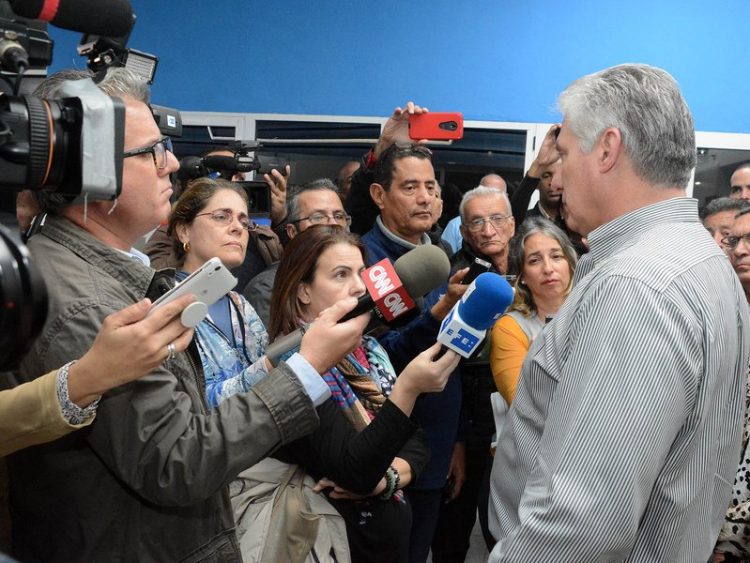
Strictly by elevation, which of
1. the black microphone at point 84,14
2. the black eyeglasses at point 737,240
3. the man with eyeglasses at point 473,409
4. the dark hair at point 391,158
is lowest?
the man with eyeglasses at point 473,409

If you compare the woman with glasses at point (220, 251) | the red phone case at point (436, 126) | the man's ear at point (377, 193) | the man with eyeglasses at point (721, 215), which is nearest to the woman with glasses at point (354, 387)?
the woman with glasses at point (220, 251)

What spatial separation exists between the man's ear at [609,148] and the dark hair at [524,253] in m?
1.35

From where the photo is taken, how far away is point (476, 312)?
1.53 meters

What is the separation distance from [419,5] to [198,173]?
2.30 m

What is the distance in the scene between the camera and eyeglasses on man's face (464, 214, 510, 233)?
9.73 ft

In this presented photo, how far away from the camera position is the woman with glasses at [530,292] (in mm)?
2359

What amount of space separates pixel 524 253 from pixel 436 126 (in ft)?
2.34

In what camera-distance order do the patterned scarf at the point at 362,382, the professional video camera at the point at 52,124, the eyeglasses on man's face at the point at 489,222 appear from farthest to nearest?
the eyeglasses on man's face at the point at 489,222
the patterned scarf at the point at 362,382
the professional video camera at the point at 52,124

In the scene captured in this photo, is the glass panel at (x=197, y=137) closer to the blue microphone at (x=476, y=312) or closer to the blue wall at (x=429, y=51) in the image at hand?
the blue wall at (x=429, y=51)

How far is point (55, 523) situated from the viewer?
1.20 meters

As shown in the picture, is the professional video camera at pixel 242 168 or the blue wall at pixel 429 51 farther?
the blue wall at pixel 429 51

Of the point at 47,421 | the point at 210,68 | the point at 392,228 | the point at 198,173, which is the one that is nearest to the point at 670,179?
the point at 47,421

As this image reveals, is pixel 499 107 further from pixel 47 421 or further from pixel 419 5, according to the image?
pixel 47 421

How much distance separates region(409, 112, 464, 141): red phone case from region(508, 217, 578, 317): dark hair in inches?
20.2
